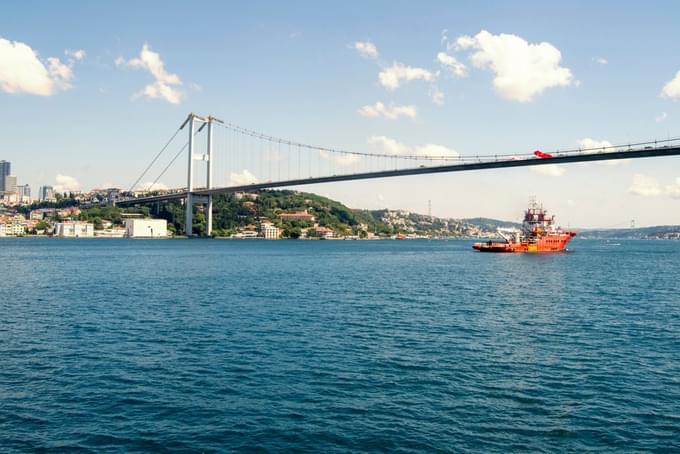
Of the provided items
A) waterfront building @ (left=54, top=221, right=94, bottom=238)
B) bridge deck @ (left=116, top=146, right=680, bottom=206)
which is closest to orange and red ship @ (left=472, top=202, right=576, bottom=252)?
bridge deck @ (left=116, top=146, right=680, bottom=206)

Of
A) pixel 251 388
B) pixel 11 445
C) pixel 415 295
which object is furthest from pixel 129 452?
pixel 415 295

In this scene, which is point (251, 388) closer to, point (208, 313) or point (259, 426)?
point (259, 426)

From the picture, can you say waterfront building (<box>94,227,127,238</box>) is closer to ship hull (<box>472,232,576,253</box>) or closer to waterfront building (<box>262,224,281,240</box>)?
waterfront building (<box>262,224,281,240</box>)

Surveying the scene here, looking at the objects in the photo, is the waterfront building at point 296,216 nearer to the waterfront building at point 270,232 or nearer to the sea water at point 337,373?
the waterfront building at point 270,232

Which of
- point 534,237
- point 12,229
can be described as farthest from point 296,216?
point 534,237

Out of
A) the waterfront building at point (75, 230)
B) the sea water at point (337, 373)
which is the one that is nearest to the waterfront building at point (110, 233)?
the waterfront building at point (75, 230)

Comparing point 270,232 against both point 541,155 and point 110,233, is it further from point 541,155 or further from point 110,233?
point 541,155
